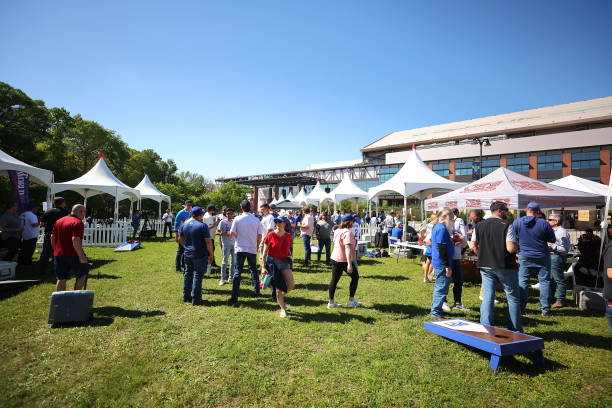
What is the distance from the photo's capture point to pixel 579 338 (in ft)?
14.1

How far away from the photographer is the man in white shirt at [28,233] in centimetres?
799

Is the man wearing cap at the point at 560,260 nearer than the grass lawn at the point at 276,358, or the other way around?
the grass lawn at the point at 276,358

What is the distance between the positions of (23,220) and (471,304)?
1148 centimetres

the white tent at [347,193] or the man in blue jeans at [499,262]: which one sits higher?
the white tent at [347,193]

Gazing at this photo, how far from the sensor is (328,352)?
374 cm

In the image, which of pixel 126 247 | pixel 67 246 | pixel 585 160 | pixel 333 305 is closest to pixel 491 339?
pixel 333 305

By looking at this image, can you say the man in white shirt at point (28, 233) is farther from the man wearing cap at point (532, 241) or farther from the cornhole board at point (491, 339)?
the man wearing cap at point (532, 241)

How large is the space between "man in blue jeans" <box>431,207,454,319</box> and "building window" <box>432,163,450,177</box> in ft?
167

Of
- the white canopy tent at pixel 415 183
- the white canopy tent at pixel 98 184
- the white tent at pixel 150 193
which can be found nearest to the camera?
the white canopy tent at pixel 415 183

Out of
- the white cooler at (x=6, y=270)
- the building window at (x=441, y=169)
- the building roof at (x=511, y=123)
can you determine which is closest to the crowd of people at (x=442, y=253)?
the white cooler at (x=6, y=270)

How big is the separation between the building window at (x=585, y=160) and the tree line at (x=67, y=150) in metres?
52.0

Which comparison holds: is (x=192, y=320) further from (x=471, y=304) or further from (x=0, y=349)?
(x=471, y=304)

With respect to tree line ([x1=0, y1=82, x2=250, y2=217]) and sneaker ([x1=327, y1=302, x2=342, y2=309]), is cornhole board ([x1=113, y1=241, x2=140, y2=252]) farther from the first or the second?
tree line ([x1=0, y1=82, x2=250, y2=217])

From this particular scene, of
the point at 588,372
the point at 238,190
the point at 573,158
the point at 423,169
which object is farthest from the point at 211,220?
the point at 573,158
